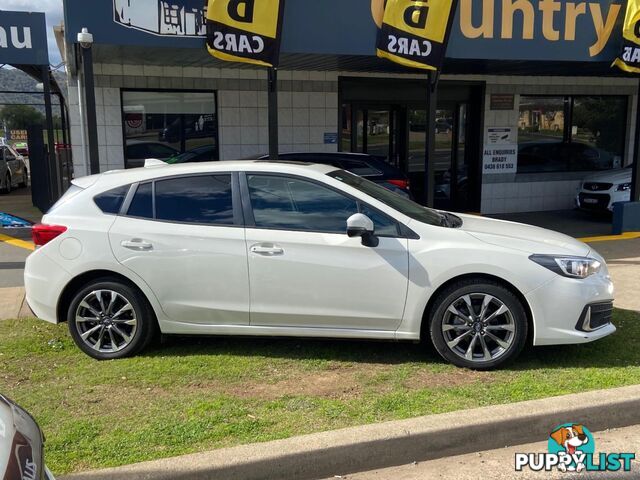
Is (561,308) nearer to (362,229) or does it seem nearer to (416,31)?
(362,229)

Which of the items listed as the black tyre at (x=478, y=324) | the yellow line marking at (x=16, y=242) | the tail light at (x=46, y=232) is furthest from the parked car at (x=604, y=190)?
the tail light at (x=46, y=232)

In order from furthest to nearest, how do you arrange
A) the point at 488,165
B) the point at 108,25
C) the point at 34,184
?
the point at 34,184 → the point at 488,165 → the point at 108,25

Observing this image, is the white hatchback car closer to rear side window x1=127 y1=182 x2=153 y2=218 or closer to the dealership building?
rear side window x1=127 y1=182 x2=153 y2=218

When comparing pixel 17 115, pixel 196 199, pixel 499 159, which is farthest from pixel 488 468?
pixel 17 115

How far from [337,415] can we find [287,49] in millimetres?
5534

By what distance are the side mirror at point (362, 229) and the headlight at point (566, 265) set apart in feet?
3.82

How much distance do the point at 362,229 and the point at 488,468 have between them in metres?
1.78

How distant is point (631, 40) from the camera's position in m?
9.14

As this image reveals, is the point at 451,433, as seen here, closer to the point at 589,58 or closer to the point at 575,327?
the point at 575,327

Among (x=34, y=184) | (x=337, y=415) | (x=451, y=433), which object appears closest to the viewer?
(x=451, y=433)

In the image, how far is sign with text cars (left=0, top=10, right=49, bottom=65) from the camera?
37.7ft

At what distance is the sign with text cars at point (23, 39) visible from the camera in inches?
452

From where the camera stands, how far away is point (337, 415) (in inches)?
155

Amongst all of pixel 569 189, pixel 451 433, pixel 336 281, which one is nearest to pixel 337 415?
pixel 451 433
